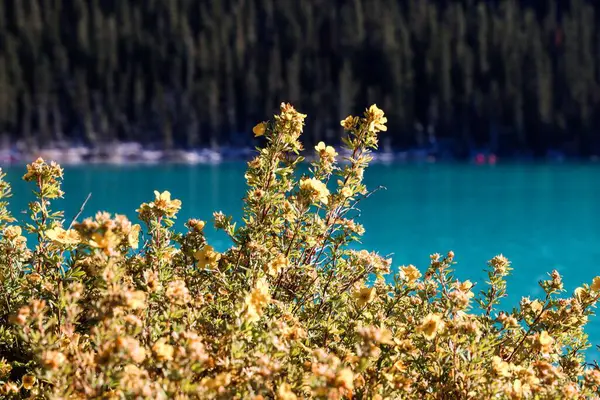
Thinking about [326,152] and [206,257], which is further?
[326,152]

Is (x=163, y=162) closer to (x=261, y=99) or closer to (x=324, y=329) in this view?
(x=261, y=99)

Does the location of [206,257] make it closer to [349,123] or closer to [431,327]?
[349,123]

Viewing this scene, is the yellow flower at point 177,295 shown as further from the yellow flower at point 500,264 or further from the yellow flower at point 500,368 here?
the yellow flower at point 500,264

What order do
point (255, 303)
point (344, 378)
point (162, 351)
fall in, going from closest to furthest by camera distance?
point (344, 378) → point (162, 351) → point (255, 303)

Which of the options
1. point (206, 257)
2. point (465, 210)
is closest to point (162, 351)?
point (206, 257)

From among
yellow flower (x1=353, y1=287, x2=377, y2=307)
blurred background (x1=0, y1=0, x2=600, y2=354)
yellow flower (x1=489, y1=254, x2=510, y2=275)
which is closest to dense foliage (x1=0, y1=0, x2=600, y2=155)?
blurred background (x1=0, y1=0, x2=600, y2=354)

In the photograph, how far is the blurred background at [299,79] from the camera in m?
75.5

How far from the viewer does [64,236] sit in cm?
265

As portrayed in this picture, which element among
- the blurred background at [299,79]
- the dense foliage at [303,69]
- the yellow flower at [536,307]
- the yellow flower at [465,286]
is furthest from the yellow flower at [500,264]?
the dense foliage at [303,69]

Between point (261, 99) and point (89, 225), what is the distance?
275ft

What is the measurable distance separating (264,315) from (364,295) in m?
0.54

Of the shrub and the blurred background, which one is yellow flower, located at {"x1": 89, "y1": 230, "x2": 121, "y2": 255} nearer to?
the shrub

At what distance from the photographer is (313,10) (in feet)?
307

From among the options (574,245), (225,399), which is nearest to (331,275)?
(225,399)
